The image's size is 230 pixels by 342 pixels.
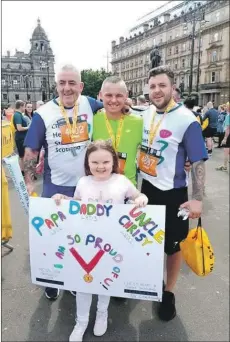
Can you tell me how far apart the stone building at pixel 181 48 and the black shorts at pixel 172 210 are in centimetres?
4433

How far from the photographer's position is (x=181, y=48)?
60688 millimetres

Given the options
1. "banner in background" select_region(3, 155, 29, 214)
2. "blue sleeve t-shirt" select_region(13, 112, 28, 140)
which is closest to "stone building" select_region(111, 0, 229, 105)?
"blue sleeve t-shirt" select_region(13, 112, 28, 140)

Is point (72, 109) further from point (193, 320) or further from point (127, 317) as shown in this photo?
point (193, 320)

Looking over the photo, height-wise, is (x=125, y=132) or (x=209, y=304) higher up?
(x=125, y=132)

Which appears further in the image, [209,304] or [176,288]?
[176,288]

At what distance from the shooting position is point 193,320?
2613mm

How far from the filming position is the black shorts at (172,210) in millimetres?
2504

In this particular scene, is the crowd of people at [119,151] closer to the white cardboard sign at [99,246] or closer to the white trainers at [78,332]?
the white trainers at [78,332]

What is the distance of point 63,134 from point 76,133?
111 mm

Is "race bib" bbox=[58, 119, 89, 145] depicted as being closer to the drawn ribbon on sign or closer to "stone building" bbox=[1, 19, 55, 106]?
the drawn ribbon on sign

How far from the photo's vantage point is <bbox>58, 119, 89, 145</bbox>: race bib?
2537mm

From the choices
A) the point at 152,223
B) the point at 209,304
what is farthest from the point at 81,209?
the point at 209,304

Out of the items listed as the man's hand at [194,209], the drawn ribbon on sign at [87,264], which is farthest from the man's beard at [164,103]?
the drawn ribbon on sign at [87,264]

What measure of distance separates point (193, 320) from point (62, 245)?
1.39m
